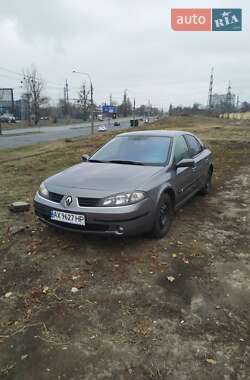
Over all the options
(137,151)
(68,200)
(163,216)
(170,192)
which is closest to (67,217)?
(68,200)

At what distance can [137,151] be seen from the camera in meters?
5.25

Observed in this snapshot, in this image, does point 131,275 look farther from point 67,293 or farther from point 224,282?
point 224,282

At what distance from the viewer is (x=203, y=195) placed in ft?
23.4

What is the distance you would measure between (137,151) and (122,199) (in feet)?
4.92

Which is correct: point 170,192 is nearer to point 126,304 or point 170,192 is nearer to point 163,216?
point 163,216

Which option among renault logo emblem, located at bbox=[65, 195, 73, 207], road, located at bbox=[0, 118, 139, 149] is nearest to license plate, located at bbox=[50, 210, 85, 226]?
renault logo emblem, located at bbox=[65, 195, 73, 207]

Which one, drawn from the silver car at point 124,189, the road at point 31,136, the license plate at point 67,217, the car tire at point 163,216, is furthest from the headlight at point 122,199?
the road at point 31,136

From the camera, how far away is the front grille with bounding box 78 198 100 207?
393 cm

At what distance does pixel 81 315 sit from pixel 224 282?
1563 mm

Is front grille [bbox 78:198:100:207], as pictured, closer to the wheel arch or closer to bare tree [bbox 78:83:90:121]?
the wheel arch

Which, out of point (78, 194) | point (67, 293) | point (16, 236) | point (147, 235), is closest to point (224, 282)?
point (147, 235)

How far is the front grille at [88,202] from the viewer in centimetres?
393

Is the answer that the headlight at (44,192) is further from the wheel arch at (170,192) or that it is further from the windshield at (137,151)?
the wheel arch at (170,192)

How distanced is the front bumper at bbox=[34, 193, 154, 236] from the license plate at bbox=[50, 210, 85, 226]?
0.04m
